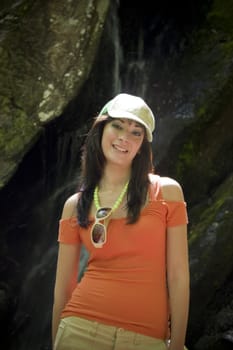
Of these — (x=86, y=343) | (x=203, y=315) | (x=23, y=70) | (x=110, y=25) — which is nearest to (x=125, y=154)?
(x=86, y=343)

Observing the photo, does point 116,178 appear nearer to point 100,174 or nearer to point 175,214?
point 100,174

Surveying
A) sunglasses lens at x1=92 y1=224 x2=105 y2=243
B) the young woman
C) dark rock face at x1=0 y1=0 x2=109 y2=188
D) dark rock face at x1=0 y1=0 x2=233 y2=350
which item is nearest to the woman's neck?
the young woman

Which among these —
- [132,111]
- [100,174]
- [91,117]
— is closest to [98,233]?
[100,174]

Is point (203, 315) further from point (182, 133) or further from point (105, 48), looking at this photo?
point (105, 48)

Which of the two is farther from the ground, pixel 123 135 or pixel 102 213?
pixel 123 135

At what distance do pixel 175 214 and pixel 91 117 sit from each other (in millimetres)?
2731

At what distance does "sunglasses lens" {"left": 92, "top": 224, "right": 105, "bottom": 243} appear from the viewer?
2.37 meters

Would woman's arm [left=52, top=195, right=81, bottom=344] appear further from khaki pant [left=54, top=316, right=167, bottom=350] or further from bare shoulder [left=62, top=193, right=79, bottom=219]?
khaki pant [left=54, top=316, right=167, bottom=350]

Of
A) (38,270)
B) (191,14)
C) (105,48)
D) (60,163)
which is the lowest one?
(38,270)

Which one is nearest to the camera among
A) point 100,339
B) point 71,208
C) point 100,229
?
point 100,339

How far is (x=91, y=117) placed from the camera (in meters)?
4.95

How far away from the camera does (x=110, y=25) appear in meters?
5.30

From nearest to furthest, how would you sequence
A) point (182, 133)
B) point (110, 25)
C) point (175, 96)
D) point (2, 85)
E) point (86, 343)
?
point (86, 343) → point (2, 85) → point (182, 133) → point (175, 96) → point (110, 25)

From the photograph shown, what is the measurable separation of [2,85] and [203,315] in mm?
2509
